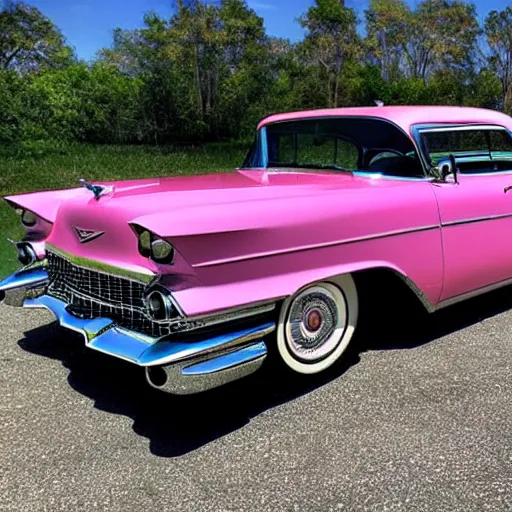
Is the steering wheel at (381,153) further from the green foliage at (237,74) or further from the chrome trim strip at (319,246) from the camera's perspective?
the green foliage at (237,74)

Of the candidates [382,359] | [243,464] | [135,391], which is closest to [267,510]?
[243,464]

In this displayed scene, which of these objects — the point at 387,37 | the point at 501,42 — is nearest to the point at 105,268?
the point at 501,42

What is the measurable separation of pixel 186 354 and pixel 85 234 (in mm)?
955

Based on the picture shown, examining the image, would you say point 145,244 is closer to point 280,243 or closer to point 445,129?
point 280,243

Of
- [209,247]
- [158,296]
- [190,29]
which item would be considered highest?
[190,29]

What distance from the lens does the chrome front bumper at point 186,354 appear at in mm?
2535

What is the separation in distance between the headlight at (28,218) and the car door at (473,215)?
8.06 ft

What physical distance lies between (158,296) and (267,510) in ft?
3.12

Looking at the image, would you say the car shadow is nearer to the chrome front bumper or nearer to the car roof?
the chrome front bumper

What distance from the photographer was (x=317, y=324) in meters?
3.20

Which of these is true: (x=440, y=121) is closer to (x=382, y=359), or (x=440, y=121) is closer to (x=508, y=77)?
(x=382, y=359)

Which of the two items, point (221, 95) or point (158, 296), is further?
point (221, 95)

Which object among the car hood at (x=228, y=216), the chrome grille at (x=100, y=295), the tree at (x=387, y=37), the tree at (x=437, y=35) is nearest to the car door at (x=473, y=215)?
the car hood at (x=228, y=216)

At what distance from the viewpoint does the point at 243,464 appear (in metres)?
2.54
